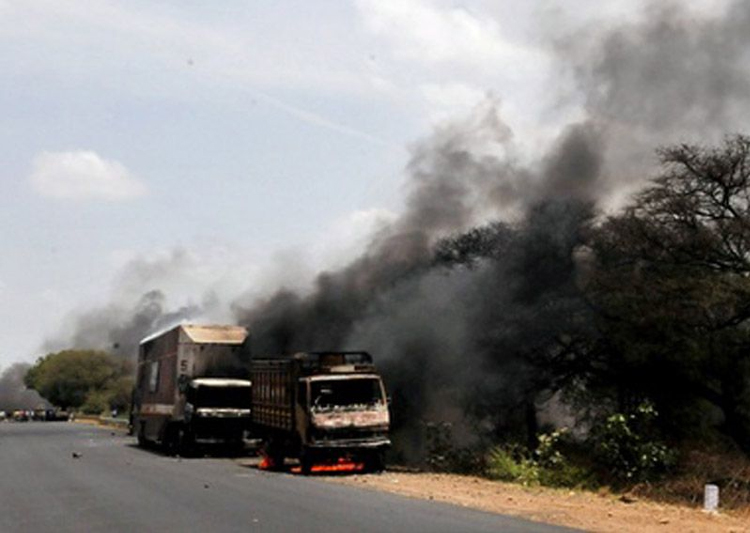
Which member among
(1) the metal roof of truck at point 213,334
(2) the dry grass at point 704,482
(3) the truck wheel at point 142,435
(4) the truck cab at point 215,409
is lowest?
(2) the dry grass at point 704,482

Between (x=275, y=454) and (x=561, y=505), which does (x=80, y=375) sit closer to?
(x=275, y=454)

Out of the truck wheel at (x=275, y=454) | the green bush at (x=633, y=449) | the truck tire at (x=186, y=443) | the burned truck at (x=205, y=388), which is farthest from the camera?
the truck tire at (x=186, y=443)

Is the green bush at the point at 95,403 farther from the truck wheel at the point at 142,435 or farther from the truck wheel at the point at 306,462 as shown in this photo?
the truck wheel at the point at 306,462

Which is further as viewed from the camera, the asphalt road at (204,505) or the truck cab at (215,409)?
the truck cab at (215,409)

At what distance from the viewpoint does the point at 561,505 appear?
17.3m

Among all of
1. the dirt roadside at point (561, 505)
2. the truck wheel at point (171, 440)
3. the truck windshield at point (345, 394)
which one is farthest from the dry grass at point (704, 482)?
the truck wheel at point (171, 440)

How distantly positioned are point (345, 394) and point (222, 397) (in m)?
6.39

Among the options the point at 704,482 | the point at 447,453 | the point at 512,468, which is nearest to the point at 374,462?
the point at 512,468

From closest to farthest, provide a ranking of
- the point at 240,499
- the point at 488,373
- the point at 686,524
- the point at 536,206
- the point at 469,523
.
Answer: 1. the point at 469,523
2. the point at 686,524
3. the point at 240,499
4. the point at 488,373
5. the point at 536,206

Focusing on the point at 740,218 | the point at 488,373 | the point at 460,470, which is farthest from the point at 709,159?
the point at 460,470

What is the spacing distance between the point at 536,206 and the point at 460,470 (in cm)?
890

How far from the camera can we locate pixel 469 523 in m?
13.6

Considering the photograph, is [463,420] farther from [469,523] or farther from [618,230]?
[469,523]

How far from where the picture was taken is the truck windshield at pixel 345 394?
22.9 m
